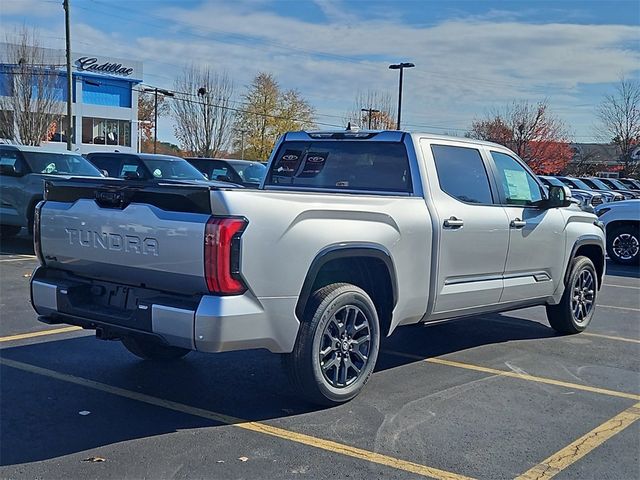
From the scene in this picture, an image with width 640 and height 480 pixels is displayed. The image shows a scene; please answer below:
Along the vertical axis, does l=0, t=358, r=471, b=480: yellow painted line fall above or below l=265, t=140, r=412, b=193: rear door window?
below

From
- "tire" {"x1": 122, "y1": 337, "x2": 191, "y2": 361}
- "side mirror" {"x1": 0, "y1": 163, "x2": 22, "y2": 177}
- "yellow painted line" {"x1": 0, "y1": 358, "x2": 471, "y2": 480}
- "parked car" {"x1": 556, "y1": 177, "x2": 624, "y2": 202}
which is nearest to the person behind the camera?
"yellow painted line" {"x1": 0, "y1": 358, "x2": 471, "y2": 480}

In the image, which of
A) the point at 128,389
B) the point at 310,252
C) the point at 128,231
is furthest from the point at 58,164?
the point at 310,252

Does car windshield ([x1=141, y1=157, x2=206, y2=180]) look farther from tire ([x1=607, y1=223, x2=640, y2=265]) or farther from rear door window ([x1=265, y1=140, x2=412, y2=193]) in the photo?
tire ([x1=607, y1=223, x2=640, y2=265])

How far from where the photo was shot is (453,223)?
555 cm

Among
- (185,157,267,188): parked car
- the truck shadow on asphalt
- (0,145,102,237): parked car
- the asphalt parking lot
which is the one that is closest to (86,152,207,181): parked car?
(0,145,102,237): parked car

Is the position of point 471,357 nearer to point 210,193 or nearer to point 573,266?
point 573,266

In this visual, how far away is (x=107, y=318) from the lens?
441cm

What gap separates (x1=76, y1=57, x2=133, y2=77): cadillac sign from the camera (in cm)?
5528

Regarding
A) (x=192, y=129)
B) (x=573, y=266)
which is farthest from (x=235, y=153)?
(x=573, y=266)

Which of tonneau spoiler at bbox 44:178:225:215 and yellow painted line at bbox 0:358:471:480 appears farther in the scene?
tonneau spoiler at bbox 44:178:225:215

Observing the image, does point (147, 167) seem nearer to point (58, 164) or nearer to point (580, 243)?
point (58, 164)

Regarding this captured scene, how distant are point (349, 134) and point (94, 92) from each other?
54400 millimetres

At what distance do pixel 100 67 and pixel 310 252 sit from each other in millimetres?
56235

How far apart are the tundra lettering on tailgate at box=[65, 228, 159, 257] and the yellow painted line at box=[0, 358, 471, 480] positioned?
111 centimetres
